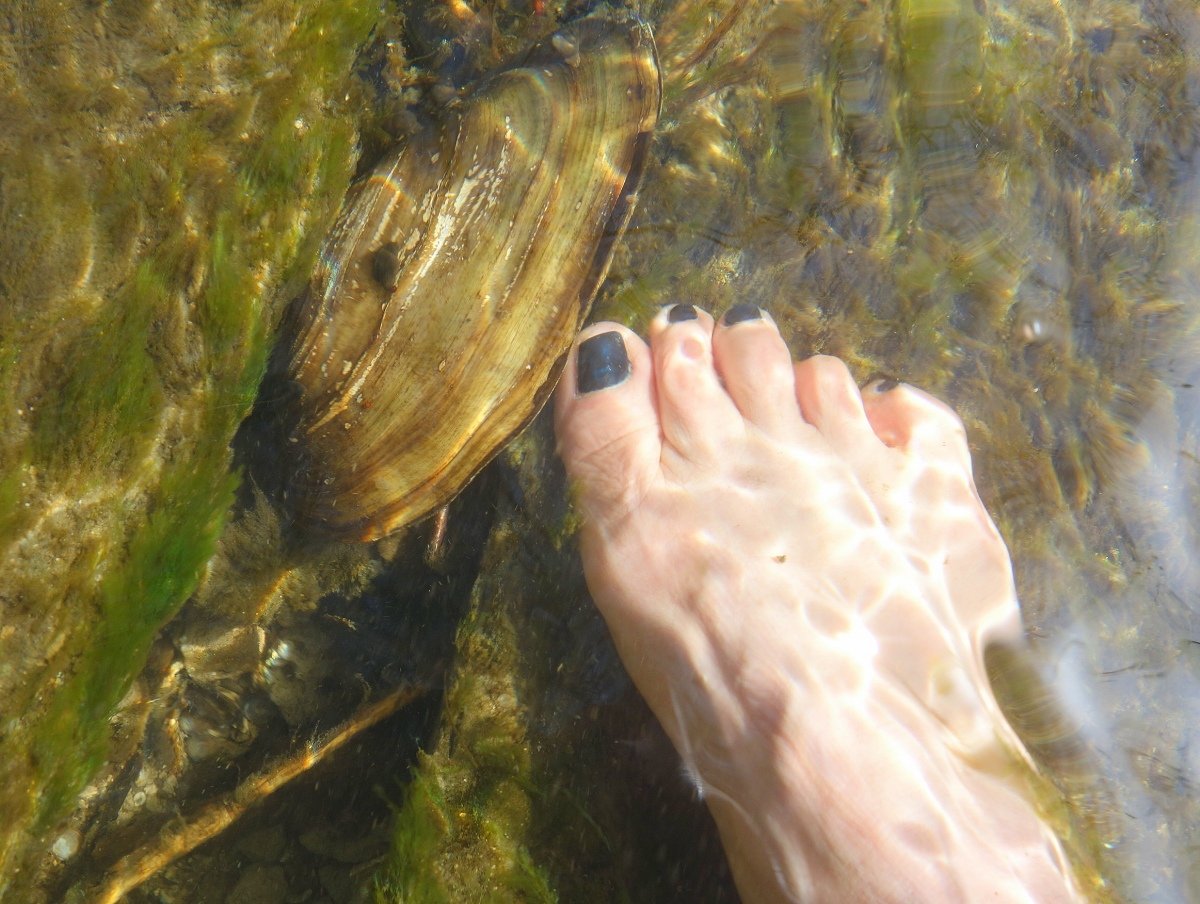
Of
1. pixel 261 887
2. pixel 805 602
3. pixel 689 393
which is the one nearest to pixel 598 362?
pixel 689 393

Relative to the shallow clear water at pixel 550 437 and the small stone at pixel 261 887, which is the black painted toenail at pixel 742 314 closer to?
the shallow clear water at pixel 550 437

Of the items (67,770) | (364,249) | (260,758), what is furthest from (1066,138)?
(67,770)

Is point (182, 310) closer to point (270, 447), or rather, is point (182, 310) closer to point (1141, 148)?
point (270, 447)

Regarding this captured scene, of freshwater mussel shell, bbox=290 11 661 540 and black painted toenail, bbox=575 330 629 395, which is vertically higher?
freshwater mussel shell, bbox=290 11 661 540

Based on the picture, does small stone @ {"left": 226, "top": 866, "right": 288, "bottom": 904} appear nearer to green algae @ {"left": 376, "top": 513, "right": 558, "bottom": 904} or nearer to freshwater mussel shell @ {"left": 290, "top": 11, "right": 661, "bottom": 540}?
green algae @ {"left": 376, "top": 513, "right": 558, "bottom": 904}

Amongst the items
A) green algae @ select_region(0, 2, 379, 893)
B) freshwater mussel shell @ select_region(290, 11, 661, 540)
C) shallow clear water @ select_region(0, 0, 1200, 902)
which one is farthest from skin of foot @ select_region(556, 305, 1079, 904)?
green algae @ select_region(0, 2, 379, 893)

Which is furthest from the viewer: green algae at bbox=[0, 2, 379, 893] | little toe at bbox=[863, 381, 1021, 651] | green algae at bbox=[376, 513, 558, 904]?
little toe at bbox=[863, 381, 1021, 651]

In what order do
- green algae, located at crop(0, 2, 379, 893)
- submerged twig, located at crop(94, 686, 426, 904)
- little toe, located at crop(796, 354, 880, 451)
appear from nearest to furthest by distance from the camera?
green algae, located at crop(0, 2, 379, 893)
little toe, located at crop(796, 354, 880, 451)
submerged twig, located at crop(94, 686, 426, 904)

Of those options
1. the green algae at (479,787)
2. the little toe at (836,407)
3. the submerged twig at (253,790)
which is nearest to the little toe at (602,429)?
the green algae at (479,787)
